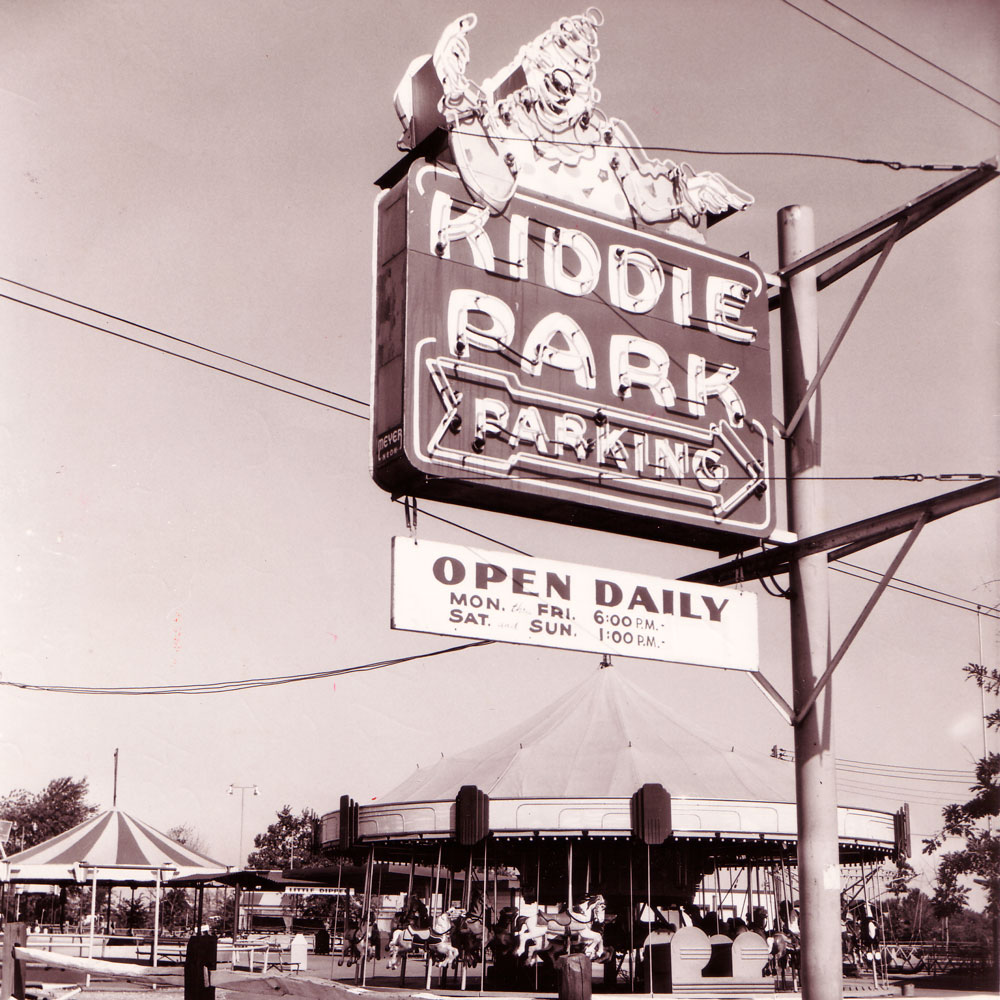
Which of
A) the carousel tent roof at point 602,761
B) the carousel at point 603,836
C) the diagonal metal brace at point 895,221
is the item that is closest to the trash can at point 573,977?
A: the diagonal metal brace at point 895,221

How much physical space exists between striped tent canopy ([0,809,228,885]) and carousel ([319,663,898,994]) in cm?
412

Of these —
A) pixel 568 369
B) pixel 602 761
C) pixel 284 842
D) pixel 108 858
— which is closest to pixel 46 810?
pixel 284 842

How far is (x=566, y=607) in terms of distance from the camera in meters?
10.1

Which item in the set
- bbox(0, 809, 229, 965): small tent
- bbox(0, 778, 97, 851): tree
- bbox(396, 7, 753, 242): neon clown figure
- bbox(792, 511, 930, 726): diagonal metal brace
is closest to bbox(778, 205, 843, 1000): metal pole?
bbox(792, 511, 930, 726): diagonal metal brace

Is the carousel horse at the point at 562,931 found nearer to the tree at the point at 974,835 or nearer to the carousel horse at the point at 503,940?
the carousel horse at the point at 503,940

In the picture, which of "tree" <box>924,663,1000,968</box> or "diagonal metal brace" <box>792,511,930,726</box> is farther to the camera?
"tree" <box>924,663,1000,968</box>

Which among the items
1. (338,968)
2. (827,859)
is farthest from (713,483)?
(338,968)

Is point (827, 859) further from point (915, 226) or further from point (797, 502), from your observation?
point (915, 226)

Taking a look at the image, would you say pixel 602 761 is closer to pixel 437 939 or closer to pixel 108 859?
pixel 437 939

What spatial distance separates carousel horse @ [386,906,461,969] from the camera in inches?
810

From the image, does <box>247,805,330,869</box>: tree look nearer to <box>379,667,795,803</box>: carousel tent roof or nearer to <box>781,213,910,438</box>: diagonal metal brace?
<box>379,667,795,803</box>: carousel tent roof

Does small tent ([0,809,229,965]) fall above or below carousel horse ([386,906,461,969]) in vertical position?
above

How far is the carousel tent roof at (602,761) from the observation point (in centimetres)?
2095

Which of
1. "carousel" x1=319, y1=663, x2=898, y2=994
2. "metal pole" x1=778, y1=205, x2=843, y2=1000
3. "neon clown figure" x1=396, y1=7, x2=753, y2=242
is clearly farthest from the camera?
"carousel" x1=319, y1=663, x2=898, y2=994
